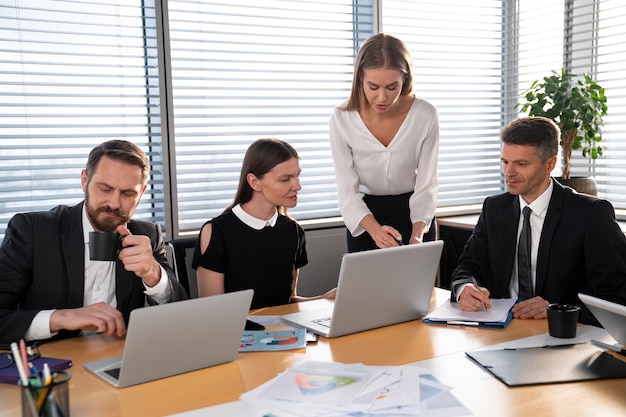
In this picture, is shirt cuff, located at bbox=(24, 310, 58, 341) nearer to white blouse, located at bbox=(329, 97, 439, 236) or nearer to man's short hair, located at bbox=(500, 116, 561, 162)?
white blouse, located at bbox=(329, 97, 439, 236)

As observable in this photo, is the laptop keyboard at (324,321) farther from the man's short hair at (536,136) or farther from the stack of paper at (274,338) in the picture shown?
the man's short hair at (536,136)

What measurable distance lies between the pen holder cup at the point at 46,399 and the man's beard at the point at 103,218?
0.88 meters

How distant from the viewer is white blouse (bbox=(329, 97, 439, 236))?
2775 mm

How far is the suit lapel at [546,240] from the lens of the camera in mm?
2162

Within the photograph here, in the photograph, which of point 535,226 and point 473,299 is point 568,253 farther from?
point 473,299

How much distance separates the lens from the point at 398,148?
2.80 metres

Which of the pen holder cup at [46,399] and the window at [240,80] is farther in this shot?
the window at [240,80]

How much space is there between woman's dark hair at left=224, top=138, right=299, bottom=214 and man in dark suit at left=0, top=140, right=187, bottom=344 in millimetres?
456

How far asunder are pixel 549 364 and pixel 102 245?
3.58 ft

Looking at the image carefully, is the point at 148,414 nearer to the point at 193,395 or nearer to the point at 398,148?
the point at 193,395

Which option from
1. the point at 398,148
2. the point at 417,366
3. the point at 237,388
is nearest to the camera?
the point at 237,388

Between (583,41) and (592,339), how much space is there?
9.30ft

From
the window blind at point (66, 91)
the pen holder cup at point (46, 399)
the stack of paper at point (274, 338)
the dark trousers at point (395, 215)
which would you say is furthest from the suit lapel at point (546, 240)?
the window blind at point (66, 91)

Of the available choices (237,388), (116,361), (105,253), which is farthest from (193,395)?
(105,253)
